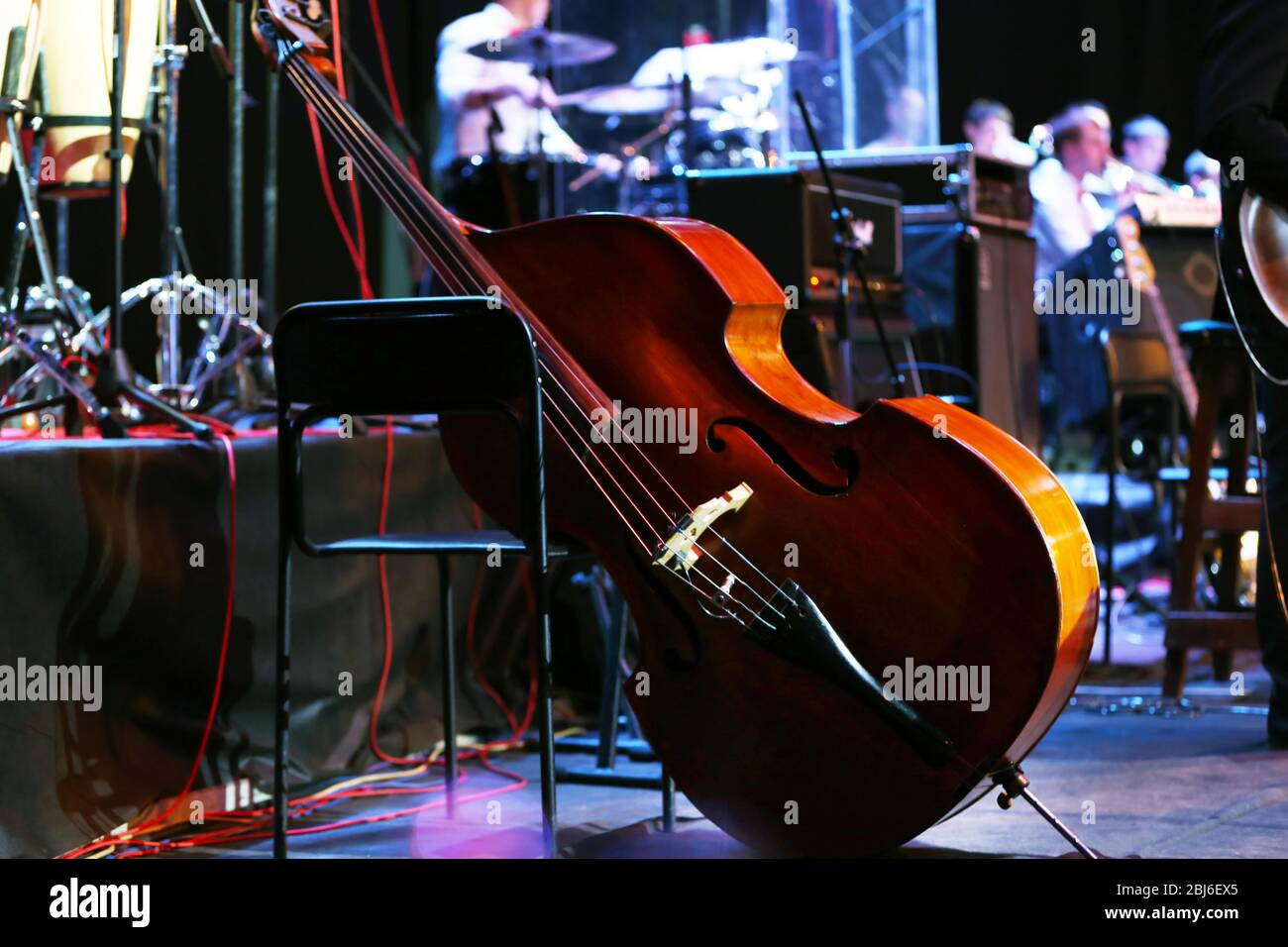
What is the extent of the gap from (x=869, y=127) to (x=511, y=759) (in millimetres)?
4271

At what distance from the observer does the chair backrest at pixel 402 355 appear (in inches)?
98.9

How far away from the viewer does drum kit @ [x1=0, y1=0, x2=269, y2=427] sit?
10.4ft

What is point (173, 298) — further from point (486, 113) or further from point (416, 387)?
point (486, 113)

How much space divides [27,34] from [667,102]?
3.38 meters

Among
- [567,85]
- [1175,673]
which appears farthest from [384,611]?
[567,85]

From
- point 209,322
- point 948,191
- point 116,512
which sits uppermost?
point 948,191

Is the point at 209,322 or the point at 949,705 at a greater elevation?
the point at 209,322

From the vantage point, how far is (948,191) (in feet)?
17.5

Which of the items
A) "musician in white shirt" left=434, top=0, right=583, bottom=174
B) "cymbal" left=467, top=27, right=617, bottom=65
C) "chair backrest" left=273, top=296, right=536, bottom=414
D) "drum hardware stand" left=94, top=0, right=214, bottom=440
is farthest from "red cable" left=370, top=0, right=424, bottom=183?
"chair backrest" left=273, top=296, right=536, bottom=414

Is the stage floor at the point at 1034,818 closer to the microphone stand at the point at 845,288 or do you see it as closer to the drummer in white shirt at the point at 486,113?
the microphone stand at the point at 845,288

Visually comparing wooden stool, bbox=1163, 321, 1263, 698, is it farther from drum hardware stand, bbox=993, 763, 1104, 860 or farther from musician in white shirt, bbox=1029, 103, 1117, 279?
musician in white shirt, bbox=1029, 103, 1117, 279

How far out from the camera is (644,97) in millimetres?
6254
